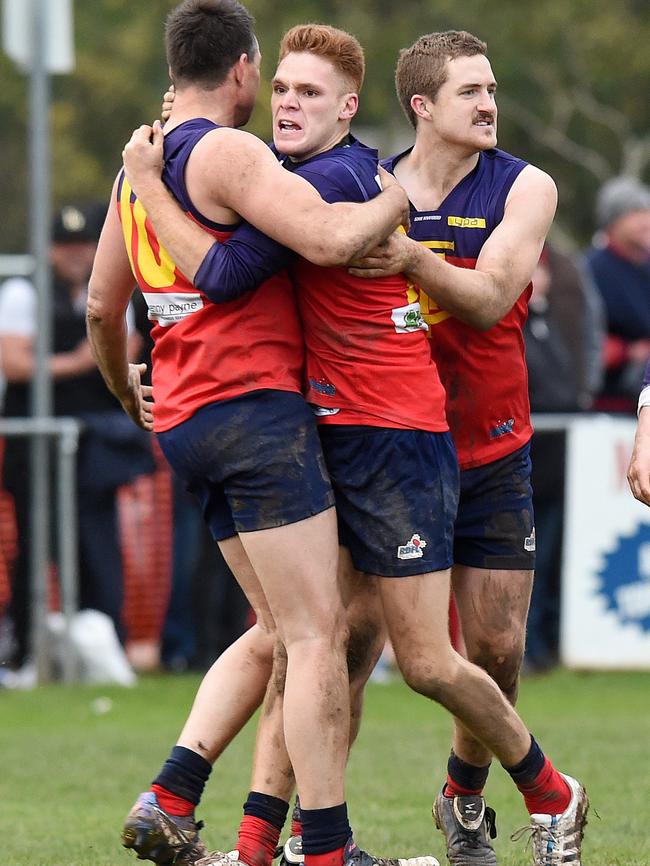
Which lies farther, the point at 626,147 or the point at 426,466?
the point at 626,147

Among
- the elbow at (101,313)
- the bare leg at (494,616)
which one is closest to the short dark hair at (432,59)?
the elbow at (101,313)

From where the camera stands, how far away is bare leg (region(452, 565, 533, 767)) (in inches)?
229

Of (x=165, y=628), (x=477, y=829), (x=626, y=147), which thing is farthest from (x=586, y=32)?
(x=477, y=829)

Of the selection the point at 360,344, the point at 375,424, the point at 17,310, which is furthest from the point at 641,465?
the point at 17,310

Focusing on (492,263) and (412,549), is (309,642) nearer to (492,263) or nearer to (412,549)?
(412,549)

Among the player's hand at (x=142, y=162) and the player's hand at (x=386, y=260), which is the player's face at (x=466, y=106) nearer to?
the player's hand at (x=386, y=260)

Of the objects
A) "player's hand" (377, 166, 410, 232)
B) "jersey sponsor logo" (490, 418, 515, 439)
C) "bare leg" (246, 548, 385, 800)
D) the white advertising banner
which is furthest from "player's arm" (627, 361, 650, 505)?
the white advertising banner

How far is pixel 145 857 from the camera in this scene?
549 cm

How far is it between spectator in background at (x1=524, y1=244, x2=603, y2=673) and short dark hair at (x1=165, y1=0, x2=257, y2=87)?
5.76m

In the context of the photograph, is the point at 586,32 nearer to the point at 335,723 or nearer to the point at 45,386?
the point at 45,386

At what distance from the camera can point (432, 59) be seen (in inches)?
226

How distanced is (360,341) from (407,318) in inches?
6.7

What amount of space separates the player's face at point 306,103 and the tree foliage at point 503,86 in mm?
32692

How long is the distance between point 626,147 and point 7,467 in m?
30.3
